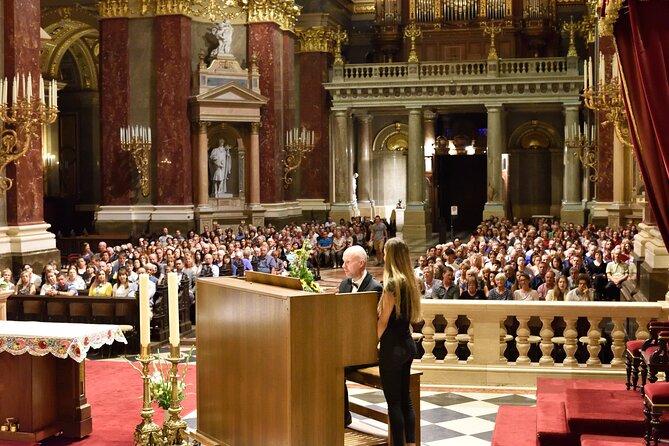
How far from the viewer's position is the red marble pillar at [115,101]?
87.2ft

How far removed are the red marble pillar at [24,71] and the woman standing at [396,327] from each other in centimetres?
1096

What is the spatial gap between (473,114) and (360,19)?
6.03 metres

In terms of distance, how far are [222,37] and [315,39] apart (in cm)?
627

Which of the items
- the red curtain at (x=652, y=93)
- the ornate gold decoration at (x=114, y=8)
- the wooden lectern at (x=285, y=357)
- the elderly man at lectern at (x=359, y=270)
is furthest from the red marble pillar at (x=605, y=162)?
the wooden lectern at (x=285, y=357)

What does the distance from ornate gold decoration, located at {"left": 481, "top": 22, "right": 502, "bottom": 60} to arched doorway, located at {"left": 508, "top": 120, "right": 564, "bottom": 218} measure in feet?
13.4

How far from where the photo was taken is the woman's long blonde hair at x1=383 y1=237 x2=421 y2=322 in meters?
6.11

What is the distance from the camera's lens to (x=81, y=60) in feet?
105

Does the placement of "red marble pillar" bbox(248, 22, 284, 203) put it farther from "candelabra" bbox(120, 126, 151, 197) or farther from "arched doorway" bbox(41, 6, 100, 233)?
"arched doorway" bbox(41, 6, 100, 233)

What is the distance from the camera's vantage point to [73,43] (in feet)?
101

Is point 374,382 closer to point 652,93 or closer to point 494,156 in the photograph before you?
point 652,93

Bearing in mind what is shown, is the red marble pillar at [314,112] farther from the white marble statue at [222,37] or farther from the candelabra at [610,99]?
the candelabra at [610,99]

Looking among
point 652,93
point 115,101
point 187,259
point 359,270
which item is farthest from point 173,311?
point 115,101

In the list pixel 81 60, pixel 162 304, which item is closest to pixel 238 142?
pixel 81 60

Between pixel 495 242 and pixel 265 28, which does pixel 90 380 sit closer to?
pixel 495 242
